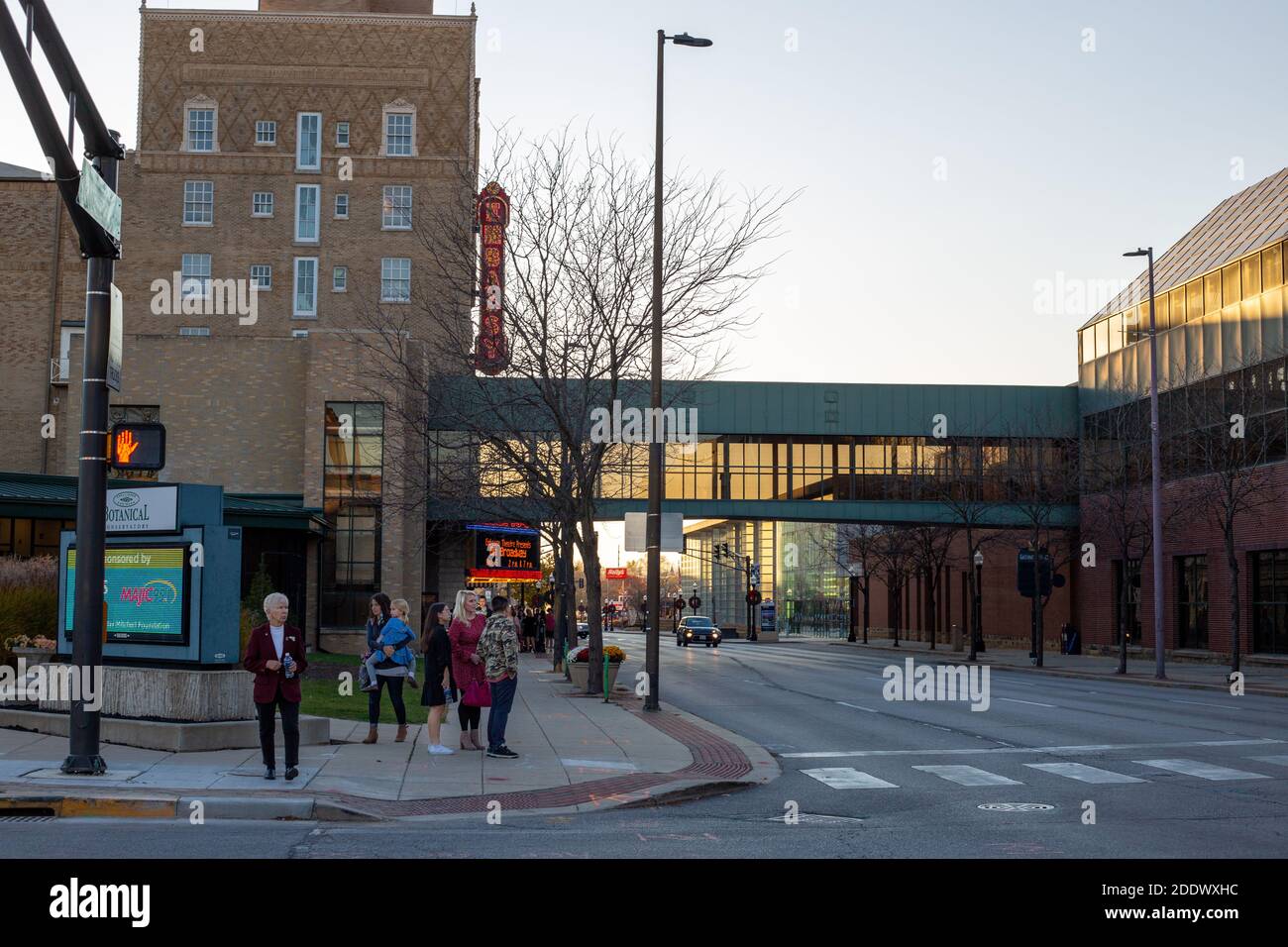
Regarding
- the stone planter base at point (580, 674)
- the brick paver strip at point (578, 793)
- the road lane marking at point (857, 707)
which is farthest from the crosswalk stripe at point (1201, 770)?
the stone planter base at point (580, 674)

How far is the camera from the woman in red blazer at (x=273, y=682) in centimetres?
1260

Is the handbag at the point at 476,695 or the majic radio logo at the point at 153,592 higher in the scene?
the majic radio logo at the point at 153,592

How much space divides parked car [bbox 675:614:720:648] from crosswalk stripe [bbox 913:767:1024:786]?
51.4 meters

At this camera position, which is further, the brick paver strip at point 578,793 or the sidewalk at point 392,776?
the brick paver strip at point 578,793

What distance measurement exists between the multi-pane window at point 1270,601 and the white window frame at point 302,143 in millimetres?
41342

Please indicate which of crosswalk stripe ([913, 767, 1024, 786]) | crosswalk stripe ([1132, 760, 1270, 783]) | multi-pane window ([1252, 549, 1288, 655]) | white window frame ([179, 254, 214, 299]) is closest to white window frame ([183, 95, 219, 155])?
white window frame ([179, 254, 214, 299])

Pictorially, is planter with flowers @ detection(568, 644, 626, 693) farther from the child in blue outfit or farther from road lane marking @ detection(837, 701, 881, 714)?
the child in blue outfit

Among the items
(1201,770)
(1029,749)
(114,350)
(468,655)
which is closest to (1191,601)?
(1029,749)

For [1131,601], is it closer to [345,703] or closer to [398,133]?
[398,133]

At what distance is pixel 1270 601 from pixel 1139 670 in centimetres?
458

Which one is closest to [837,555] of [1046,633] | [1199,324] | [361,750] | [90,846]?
[1046,633]

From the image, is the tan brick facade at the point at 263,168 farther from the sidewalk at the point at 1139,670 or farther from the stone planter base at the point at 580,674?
the stone planter base at the point at 580,674

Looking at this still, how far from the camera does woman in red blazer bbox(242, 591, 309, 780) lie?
41.3ft
